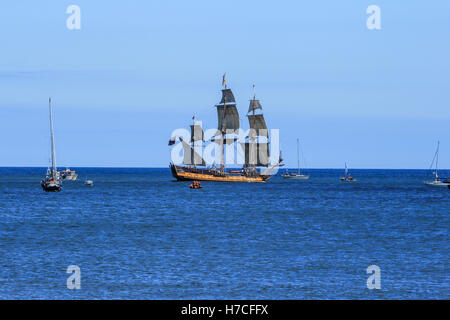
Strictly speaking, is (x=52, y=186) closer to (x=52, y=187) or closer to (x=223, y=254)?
(x=52, y=187)

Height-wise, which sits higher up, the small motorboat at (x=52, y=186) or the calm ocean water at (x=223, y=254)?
the calm ocean water at (x=223, y=254)

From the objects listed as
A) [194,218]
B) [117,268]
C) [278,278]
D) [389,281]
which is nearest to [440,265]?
[389,281]

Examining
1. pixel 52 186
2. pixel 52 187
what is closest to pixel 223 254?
pixel 52 186

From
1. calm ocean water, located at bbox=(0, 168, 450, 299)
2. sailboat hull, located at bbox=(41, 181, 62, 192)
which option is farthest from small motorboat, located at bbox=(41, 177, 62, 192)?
calm ocean water, located at bbox=(0, 168, 450, 299)

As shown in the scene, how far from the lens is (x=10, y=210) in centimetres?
9019

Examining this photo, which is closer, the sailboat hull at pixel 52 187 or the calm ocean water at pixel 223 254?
the calm ocean water at pixel 223 254

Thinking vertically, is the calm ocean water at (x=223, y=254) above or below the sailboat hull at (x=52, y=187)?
above

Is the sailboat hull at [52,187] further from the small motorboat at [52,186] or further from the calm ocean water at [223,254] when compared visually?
the calm ocean water at [223,254]

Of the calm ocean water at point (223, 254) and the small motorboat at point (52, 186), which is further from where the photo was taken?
the small motorboat at point (52, 186)

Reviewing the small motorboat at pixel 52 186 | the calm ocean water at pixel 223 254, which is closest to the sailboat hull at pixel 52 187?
the small motorboat at pixel 52 186
